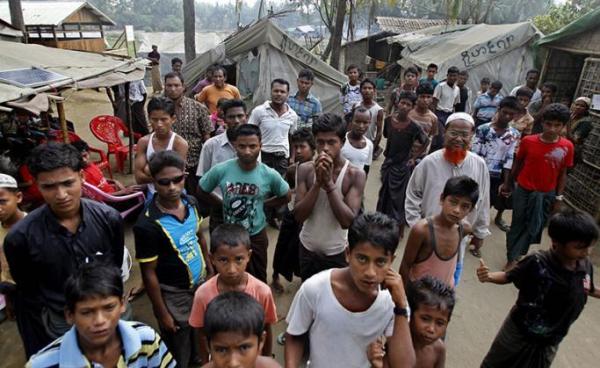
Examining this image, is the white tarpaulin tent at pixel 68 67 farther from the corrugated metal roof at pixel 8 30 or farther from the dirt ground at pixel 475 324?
the corrugated metal roof at pixel 8 30

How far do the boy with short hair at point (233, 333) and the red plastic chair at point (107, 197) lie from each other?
316cm

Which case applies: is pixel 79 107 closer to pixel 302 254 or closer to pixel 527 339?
pixel 302 254

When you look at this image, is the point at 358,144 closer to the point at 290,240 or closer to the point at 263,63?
the point at 290,240

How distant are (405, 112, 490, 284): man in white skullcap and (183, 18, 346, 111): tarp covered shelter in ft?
22.0

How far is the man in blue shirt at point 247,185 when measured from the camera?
2.89m

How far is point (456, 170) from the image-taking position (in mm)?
3008

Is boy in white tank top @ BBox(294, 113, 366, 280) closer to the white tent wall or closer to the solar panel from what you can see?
the solar panel

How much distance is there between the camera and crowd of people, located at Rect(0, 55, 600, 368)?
65.4 inches

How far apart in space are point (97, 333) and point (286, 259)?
2248mm

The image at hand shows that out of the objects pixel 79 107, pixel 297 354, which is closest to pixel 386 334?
pixel 297 354

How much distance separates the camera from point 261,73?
9.18 m

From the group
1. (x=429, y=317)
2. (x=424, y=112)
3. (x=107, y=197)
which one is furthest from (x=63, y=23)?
(x=429, y=317)

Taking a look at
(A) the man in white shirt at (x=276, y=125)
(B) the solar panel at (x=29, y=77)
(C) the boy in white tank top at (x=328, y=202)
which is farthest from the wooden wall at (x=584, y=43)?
(B) the solar panel at (x=29, y=77)

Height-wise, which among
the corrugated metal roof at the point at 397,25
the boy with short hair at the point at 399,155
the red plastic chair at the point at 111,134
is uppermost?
the corrugated metal roof at the point at 397,25
